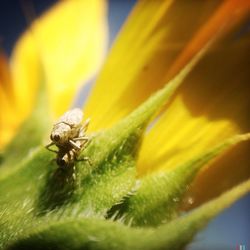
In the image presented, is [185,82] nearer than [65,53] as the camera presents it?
Yes

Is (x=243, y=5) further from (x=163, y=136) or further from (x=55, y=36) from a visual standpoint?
(x=55, y=36)

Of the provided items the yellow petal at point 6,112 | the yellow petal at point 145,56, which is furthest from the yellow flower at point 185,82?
the yellow petal at point 6,112

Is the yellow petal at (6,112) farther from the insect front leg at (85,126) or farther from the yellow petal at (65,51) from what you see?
the insect front leg at (85,126)

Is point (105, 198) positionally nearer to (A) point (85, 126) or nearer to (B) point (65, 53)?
(A) point (85, 126)

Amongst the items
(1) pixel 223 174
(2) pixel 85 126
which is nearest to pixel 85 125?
(2) pixel 85 126

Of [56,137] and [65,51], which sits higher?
[65,51]

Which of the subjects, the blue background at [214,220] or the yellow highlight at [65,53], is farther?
the yellow highlight at [65,53]

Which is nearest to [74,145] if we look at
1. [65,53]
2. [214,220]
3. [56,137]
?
[56,137]

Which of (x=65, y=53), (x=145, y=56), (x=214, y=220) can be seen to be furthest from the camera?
(x=65, y=53)

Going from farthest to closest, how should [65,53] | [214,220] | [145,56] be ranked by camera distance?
[65,53]
[145,56]
[214,220]
